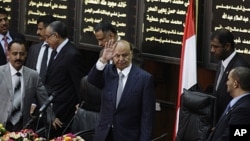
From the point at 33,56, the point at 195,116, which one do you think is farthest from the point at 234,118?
the point at 33,56

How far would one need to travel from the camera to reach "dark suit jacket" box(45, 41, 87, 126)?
11.5m

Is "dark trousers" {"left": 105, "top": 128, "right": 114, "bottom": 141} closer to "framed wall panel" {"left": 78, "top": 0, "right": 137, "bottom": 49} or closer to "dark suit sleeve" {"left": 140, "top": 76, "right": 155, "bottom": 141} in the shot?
→ "dark suit sleeve" {"left": 140, "top": 76, "right": 155, "bottom": 141}

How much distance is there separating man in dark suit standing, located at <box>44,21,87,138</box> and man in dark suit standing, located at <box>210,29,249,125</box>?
2.25 m

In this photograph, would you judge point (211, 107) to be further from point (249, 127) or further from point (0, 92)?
point (0, 92)

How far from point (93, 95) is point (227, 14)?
181 centimetres

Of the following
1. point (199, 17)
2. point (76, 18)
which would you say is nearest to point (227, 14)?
point (199, 17)

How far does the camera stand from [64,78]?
11.6 m

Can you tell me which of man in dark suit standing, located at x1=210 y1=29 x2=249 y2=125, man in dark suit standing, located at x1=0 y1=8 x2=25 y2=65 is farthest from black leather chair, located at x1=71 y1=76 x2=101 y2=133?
man in dark suit standing, located at x1=0 y1=8 x2=25 y2=65

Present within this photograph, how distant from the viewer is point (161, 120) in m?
12.0

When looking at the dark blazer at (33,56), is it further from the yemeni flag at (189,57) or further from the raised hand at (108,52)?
the raised hand at (108,52)

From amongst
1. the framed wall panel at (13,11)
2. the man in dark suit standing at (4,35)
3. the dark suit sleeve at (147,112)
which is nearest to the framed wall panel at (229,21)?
the dark suit sleeve at (147,112)

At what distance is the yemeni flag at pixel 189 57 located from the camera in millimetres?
10500

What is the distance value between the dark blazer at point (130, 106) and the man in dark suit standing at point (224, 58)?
0.70 metres

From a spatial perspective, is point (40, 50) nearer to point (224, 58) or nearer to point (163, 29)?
point (163, 29)
